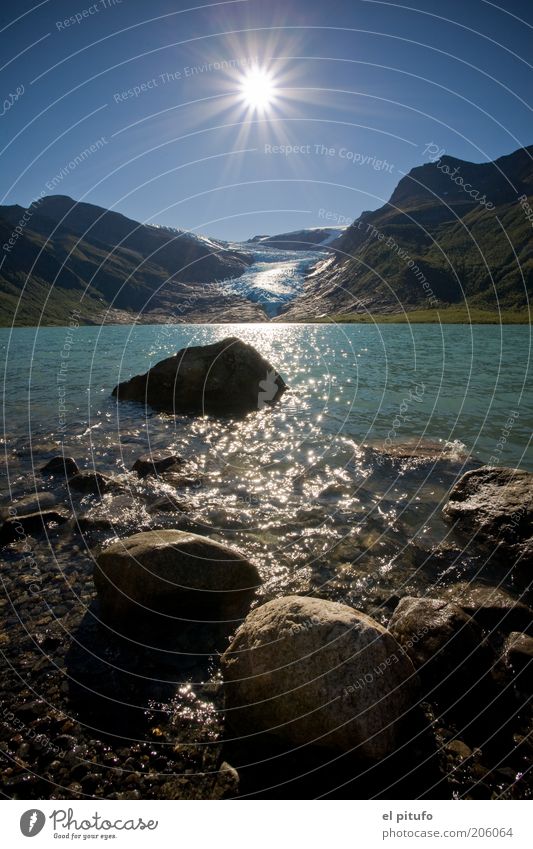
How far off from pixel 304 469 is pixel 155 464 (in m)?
5.65

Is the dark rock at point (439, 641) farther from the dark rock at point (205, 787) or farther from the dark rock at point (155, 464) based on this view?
the dark rock at point (155, 464)

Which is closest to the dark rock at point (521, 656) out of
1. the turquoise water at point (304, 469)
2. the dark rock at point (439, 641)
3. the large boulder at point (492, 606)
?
the dark rock at point (439, 641)

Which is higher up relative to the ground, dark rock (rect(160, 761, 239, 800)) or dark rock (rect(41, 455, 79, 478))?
dark rock (rect(41, 455, 79, 478))

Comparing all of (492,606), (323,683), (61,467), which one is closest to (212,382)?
(61,467)

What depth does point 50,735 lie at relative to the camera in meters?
5.60

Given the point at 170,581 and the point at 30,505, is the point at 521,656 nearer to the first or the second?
the point at 170,581

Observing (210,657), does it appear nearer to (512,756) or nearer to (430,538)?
(512,756)

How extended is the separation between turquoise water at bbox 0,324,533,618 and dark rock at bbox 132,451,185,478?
0.54m

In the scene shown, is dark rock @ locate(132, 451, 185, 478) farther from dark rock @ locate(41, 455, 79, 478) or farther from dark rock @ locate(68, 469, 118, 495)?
dark rock @ locate(41, 455, 79, 478)

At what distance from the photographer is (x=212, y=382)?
2800 centimetres

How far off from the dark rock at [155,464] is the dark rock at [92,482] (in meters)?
1.29

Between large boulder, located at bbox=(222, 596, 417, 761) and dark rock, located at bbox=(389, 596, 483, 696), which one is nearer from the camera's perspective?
large boulder, located at bbox=(222, 596, 417, 761)

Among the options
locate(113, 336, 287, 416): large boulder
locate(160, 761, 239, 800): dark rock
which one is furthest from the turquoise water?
locate(160, 761, 239, 800): dark rock

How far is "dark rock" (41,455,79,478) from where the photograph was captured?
15.8 metres
